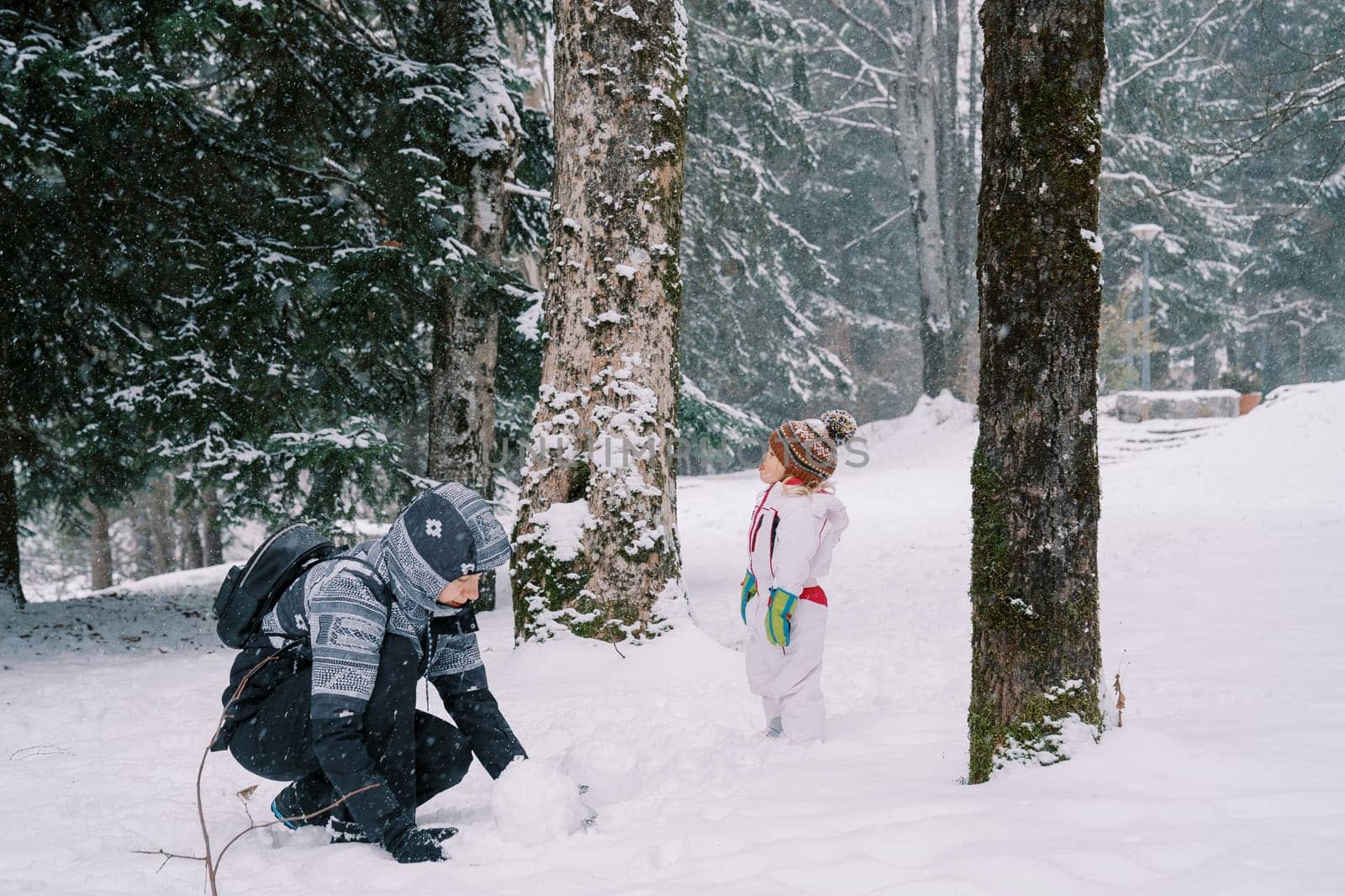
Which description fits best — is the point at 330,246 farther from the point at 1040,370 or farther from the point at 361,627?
the point at 1040,370

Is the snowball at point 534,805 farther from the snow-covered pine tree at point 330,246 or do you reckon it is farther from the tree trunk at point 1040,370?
the snow-covered pine tree at point 330,246

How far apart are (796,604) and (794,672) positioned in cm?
29

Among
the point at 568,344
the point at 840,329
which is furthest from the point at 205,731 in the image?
the point at 840,329

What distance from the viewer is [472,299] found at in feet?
27.3

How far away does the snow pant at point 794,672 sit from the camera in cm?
380

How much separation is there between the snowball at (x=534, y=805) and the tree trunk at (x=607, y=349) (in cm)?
224

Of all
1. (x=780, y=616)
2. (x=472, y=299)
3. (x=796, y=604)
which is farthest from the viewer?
(x=472, y=299)

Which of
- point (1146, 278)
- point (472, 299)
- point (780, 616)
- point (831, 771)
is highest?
point (1146, 278)

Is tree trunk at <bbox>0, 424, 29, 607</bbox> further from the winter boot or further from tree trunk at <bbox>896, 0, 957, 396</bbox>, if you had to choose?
tree trunk at <bbox>896, 0, 957, 396</bbox>

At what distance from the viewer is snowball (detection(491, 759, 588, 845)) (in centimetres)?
268

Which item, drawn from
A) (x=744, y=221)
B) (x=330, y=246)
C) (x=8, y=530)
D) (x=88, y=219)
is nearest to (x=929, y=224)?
(x=744, y=221)

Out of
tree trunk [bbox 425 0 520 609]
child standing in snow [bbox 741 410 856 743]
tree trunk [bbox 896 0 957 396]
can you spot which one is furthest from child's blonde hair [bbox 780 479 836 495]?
tree trunk [bbox 896 0 957 396]

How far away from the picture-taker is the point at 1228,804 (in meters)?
2.41

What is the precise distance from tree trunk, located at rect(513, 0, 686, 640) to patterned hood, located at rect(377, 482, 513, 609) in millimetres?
2319
